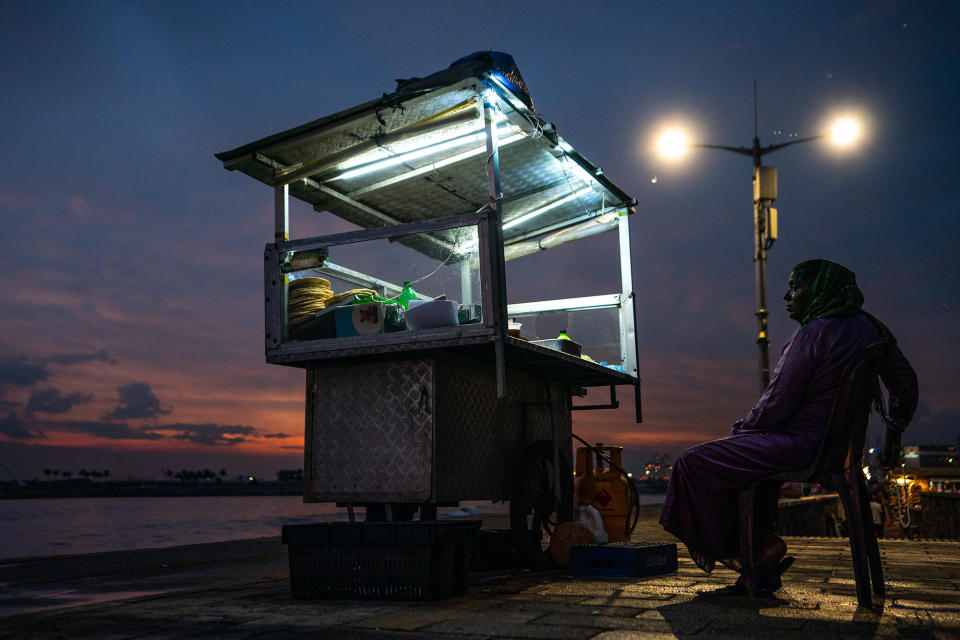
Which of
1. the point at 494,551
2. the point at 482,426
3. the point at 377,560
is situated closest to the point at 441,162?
the point at 482,426

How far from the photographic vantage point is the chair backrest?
4.11 meters

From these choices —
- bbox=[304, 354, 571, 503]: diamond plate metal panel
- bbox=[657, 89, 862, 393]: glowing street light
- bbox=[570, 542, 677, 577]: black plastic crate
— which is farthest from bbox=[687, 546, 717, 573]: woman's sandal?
bbox=[657, 89, 862, 393]: glowing street light

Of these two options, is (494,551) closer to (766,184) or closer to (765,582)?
(765,582)

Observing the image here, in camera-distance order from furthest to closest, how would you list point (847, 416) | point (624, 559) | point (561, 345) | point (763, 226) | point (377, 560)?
point (763, 226)
point (561, 345)
point (624, 559)
point (377, 560)
point (847, 416)

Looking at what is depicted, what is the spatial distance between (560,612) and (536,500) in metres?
3.27

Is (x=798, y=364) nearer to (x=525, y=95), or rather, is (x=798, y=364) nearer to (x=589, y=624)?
(x=589, y=624)

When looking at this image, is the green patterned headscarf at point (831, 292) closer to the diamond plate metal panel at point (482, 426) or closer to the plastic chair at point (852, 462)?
the plastic chair at point (852, 462)

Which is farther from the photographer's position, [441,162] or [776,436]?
[441,162]

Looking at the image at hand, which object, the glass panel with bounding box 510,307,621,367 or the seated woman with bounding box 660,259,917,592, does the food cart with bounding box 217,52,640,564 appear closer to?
the glass panel with bounding box 510,307,621,367

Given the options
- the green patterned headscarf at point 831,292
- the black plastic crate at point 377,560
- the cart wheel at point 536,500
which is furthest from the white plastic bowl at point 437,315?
the green patterned headscarf at point 831,292

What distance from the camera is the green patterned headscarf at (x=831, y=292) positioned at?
170 inches

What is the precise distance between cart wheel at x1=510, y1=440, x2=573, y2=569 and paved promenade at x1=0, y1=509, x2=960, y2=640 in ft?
0.63

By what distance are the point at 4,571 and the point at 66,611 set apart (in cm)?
642

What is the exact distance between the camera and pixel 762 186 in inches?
565
